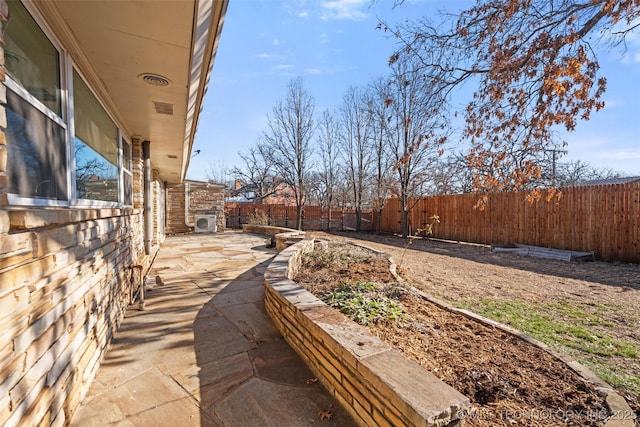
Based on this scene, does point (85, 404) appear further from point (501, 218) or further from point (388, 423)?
point (501, 218)

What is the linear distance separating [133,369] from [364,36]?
526cm

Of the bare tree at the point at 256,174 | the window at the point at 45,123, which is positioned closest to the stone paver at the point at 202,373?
the window at the point at 45,123

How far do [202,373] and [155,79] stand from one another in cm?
270

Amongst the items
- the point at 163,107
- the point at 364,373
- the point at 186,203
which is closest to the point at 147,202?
the point at 163,107

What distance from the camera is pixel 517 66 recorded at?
134 inches

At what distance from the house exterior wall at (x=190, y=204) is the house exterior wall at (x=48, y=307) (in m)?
11.5

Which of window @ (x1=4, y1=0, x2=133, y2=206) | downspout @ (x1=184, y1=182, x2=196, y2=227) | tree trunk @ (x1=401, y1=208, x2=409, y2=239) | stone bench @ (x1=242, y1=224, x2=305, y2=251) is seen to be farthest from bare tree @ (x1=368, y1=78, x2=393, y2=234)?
window @ (x1=4, y1=0, x2=133, y2=206)

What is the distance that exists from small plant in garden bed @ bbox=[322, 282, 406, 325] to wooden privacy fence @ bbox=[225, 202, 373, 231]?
13585mm

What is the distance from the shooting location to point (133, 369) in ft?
7.70

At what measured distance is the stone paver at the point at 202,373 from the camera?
1.84 m

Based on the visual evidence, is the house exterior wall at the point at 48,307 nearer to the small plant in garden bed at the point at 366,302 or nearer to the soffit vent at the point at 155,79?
the soffit vent at the point at 155,79

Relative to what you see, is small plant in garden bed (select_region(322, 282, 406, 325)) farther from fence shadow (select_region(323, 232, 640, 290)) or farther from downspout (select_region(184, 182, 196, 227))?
downspout (select_region(184, 182, 196, 227))

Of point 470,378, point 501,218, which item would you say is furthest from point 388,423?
point 501,218

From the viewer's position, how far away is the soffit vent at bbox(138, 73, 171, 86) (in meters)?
2.65
